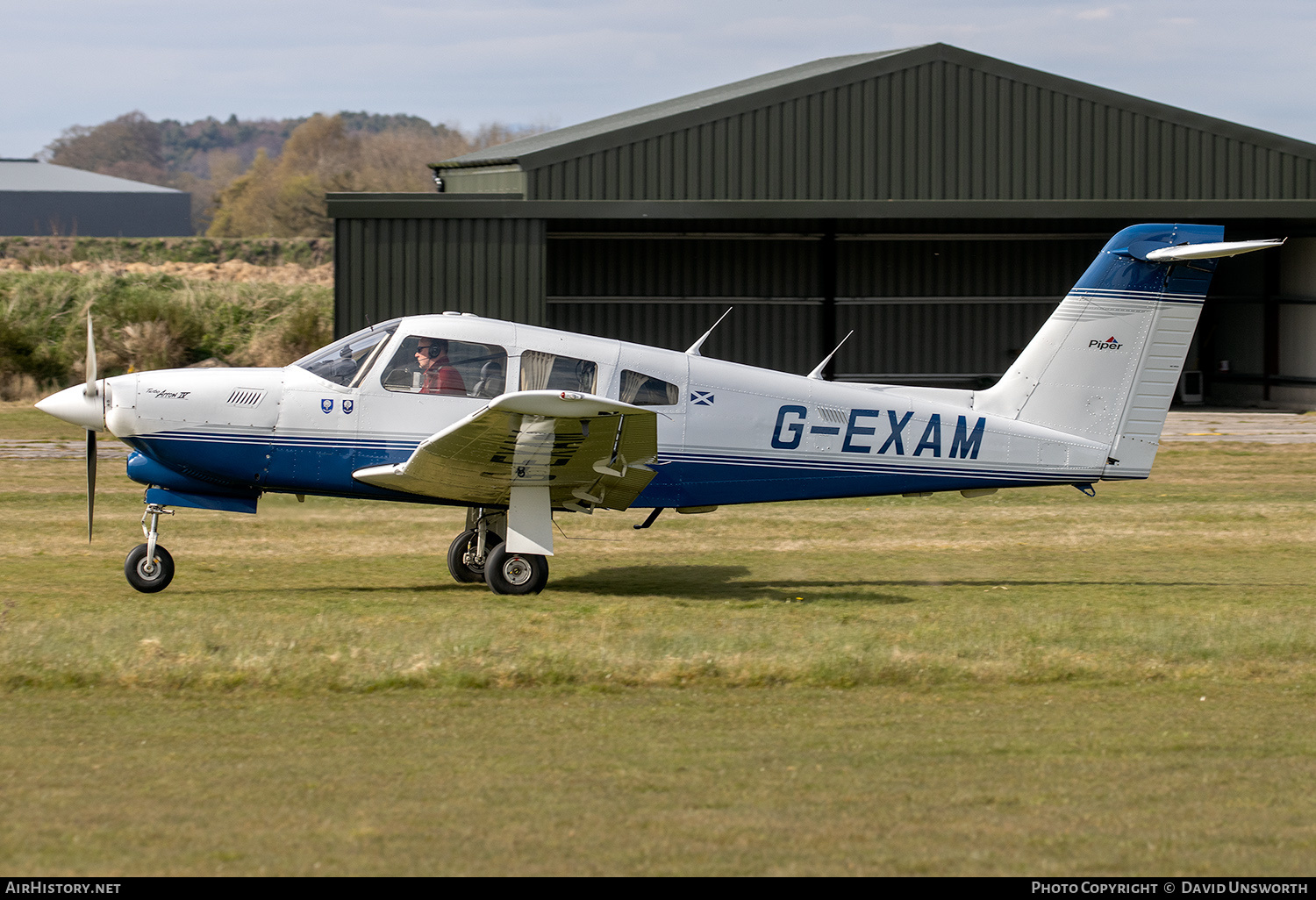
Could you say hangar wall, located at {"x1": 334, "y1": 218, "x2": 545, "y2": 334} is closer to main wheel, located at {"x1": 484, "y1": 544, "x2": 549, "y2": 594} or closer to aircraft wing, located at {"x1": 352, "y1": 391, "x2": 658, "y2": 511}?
aircraft wing, located at {"x1": 352, "y1": 391, "x2": 658, "y2": 511}

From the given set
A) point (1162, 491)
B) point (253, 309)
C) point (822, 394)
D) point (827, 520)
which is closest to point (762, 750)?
point (822, 394)

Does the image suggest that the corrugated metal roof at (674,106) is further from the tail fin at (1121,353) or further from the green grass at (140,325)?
the tail fin at (1121,353)

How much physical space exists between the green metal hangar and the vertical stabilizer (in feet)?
43.3

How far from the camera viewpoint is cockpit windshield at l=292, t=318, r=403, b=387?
10.0m

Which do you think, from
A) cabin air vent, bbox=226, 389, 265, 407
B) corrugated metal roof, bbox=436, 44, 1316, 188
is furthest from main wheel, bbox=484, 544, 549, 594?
corrugated metal roof, bbox=436, 44, 1316, 188

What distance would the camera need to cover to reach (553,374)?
10.0 m

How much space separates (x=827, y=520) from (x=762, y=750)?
8.41m

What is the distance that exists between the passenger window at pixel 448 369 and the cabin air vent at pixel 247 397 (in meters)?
0.97

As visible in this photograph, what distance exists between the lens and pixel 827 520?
14.4m

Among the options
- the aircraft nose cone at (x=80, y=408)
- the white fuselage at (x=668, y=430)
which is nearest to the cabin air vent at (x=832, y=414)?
the white fuselage at (x=668, y=430)

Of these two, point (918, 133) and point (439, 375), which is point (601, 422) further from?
point (918, 133)

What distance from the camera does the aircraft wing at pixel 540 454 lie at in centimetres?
898

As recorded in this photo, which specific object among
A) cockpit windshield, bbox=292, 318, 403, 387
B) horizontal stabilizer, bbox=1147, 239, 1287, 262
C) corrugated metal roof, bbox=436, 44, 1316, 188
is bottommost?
cockpit windshield, bbox=292, 318, 403, 387

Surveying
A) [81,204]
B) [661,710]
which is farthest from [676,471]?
[81,204]
